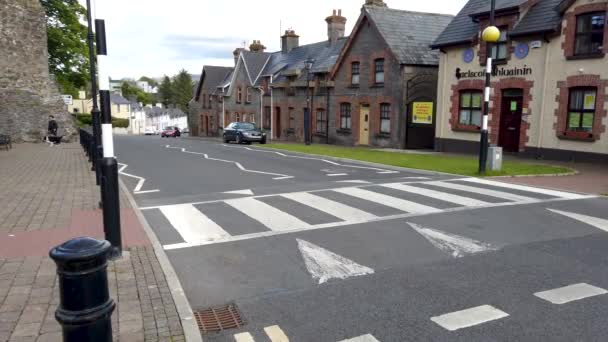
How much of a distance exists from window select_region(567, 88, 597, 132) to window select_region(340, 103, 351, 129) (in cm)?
1522

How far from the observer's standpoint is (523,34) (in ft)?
64.1

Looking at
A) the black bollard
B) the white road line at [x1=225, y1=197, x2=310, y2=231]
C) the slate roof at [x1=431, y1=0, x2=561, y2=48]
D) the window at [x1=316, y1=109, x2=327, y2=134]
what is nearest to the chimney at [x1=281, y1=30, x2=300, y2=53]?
the window at [x1=316, y1=109, x2=327, y2=134]

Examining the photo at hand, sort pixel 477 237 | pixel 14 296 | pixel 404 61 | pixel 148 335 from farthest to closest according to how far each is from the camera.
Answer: pixel 404 61
pixel 477 237
pixel 14 296
pixel 148 335

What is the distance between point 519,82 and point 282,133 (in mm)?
23024

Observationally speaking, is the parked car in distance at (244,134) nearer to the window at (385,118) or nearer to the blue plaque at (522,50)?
the window at (385,118)

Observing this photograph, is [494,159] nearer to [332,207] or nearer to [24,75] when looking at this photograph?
[332,207]

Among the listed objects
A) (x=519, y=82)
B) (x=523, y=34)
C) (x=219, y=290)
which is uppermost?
(x=523, y=34)

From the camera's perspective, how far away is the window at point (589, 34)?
1731 cm

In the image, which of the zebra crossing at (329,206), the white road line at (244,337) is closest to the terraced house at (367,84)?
the zebra crossing at (329,206)

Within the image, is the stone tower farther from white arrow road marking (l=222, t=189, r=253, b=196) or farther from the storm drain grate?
the storm drain grate

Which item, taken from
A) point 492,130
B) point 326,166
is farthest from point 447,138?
point 326,166

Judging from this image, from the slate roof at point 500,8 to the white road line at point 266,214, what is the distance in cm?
1439

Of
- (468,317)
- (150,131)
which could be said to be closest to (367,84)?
(468,317)

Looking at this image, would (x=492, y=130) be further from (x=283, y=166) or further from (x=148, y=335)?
(x=148, y=335)
